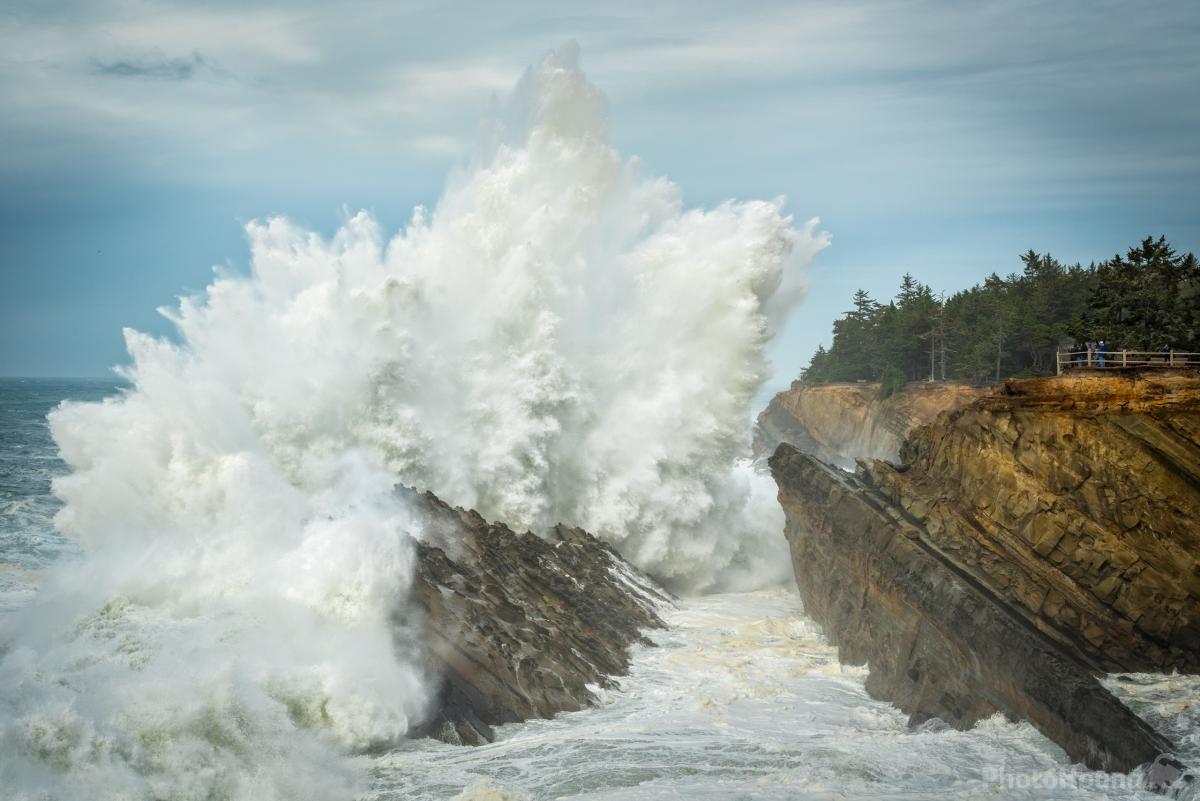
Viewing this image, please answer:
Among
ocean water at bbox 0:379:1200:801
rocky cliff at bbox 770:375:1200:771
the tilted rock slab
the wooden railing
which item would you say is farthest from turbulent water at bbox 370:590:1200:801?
the wooden railing

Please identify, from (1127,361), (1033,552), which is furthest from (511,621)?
(1127,361)

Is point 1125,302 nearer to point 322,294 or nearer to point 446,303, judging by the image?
point 446,303

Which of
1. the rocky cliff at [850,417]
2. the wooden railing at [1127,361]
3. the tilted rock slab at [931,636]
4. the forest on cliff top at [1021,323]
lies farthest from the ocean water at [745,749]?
the rocky cliff at [850,417]

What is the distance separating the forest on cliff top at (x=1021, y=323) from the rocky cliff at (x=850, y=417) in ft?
7.79

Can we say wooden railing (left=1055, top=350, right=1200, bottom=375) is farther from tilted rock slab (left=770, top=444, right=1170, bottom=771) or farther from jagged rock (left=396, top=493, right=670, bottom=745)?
jagged rock (left=396, top=493, right=670, bottom=745)

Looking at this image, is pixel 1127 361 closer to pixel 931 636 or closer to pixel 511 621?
pixel 931 636

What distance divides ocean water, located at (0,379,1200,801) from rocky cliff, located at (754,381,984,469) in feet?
91.2

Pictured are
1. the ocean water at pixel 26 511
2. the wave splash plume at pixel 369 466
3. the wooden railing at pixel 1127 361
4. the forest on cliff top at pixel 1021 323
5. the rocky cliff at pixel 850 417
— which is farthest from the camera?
the rocky cliff at pixel 850 417

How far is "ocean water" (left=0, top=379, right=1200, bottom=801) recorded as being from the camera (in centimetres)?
1695

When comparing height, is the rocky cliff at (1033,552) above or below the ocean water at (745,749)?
above

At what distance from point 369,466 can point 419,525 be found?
6.92m

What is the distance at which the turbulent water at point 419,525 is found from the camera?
55.2 feet

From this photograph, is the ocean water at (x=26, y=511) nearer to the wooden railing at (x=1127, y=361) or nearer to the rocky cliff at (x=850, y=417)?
the wooden railing at (x=1127, y=361)

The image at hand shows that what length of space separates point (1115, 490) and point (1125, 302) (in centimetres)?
1390
